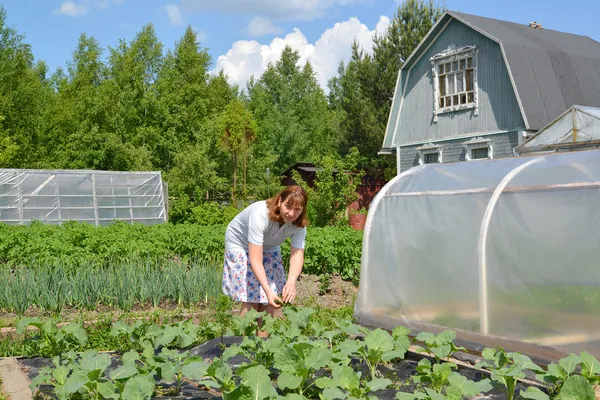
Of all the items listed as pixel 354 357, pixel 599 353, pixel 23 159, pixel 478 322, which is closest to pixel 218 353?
pixel 354 357

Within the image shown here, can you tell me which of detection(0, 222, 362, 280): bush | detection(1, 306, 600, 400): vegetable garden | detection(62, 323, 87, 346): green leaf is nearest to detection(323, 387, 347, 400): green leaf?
detection(1, 306, 600, 400): vegetable garden

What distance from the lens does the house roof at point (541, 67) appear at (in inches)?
657

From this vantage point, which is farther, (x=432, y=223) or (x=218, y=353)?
(x=432, y=223)

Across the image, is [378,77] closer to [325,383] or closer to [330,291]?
[330,291]

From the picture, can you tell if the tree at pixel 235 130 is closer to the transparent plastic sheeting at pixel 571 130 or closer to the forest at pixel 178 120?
the forest at pixel 178 120

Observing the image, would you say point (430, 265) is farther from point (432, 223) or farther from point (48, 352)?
point (48, 352)

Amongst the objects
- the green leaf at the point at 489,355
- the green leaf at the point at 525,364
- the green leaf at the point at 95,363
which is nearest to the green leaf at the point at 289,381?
the green leaf at the point at 95,363

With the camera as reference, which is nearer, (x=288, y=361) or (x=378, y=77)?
(x=288, y=361)

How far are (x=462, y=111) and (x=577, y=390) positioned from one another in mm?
16411

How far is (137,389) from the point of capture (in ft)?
10.2

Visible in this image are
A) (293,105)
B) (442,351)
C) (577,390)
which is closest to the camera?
(577,390)

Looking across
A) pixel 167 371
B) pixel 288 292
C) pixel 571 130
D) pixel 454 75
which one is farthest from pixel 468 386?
pixel 454 75

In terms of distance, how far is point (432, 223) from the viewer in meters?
5.67

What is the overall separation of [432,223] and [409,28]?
71.5 feet
